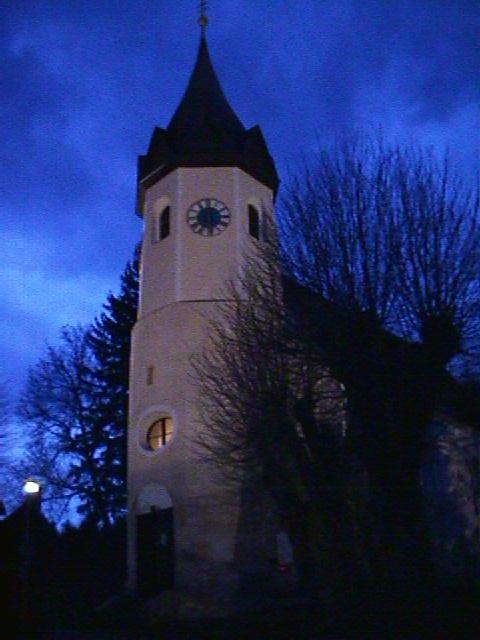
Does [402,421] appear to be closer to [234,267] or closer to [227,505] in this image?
[227,505]

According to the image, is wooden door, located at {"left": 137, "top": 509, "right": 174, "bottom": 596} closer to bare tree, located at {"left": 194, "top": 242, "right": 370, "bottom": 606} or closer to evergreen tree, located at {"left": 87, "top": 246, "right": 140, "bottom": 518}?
bare tree, located at {"left": 194, "top": 242, "right": 370, "bottom": 606}

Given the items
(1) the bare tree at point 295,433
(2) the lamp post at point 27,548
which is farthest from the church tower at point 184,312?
(2) the lamp post at point 27,548

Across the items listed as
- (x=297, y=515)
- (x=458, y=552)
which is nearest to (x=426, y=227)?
(x=297, y=515)

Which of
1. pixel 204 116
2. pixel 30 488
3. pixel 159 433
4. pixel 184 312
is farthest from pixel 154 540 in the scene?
pixel 204 116

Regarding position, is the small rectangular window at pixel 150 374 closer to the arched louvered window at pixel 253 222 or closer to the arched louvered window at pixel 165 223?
the arched louvered window at pixel 165 223

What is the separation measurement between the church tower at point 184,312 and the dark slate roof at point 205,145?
0.05m

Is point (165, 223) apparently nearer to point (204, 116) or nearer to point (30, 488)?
point (204, 116)

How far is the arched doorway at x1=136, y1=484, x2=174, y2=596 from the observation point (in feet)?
63.8

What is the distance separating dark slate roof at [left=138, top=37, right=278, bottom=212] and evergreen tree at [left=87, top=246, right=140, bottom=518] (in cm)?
722

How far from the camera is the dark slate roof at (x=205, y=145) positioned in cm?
2455

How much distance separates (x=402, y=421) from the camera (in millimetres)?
12633

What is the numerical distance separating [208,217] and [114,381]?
1099cm

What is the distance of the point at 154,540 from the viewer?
65.6ft

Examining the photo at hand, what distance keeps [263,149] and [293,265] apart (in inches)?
487
